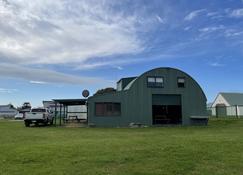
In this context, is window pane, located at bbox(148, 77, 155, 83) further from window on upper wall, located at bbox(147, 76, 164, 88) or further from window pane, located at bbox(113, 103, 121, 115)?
window pane, located at bbox(113, 103, 121, 115)

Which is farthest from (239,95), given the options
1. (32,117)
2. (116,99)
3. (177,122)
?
(32,117)

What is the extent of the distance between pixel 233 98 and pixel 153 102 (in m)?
42.8

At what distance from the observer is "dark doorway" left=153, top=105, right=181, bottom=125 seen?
37.6m

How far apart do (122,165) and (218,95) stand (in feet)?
233

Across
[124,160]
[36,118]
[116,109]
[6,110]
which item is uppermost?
[6,110]

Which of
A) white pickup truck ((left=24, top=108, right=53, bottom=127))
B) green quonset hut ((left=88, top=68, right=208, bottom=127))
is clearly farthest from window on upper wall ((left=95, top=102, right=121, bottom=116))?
white pickup truck ((left=24, top=108, right=53, bottom=127))

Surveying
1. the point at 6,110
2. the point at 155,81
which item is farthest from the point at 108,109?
the point at 6,110

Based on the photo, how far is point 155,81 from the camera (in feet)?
119

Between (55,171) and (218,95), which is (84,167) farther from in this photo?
(218,95)

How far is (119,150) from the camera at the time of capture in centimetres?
1221

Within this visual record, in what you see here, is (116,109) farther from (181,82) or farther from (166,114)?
(181,82)

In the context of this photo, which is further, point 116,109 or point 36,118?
point 36,118

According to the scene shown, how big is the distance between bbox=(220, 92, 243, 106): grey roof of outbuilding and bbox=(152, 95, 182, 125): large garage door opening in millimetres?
37700

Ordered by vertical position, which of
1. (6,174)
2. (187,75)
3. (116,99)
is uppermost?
(187,75)
